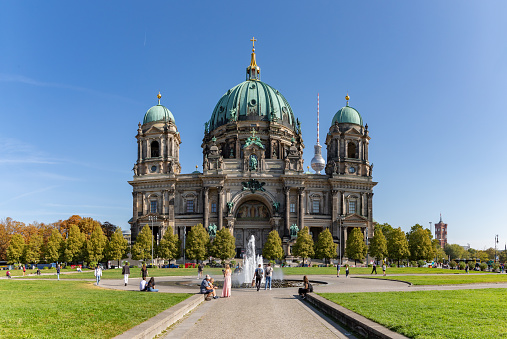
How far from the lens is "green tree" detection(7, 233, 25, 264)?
279 feet

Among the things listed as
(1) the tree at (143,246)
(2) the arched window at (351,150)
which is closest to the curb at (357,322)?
(1) the tree at (143,246)

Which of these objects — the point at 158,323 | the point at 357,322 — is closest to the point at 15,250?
the point at 158,323

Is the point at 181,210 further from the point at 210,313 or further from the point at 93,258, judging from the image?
the point at 210,313

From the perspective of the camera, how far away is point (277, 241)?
86188 mm

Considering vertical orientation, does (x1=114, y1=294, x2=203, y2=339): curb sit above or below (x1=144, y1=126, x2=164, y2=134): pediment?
below

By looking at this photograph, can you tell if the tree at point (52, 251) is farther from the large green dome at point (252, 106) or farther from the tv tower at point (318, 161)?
the tv tower at point (318, 161)

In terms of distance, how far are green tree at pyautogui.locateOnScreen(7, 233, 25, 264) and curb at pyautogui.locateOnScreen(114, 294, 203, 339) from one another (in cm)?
7508

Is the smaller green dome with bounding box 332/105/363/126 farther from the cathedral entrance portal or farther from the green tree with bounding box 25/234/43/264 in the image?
the green tree with bounding box 25/234/43/264

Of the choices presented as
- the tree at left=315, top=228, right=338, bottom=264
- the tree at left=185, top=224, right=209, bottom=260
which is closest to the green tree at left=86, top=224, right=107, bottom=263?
the tree at left=185, top=224, right=209, bottom=260

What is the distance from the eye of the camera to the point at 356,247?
86188 millimetres

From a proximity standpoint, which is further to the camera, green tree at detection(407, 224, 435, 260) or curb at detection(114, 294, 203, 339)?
green tree at detection(407, 224, 435, 260)

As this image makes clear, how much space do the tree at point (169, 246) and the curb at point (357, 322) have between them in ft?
219

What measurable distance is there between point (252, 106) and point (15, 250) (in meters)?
56.8

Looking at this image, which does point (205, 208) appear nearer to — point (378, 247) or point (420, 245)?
point (378, 247)
